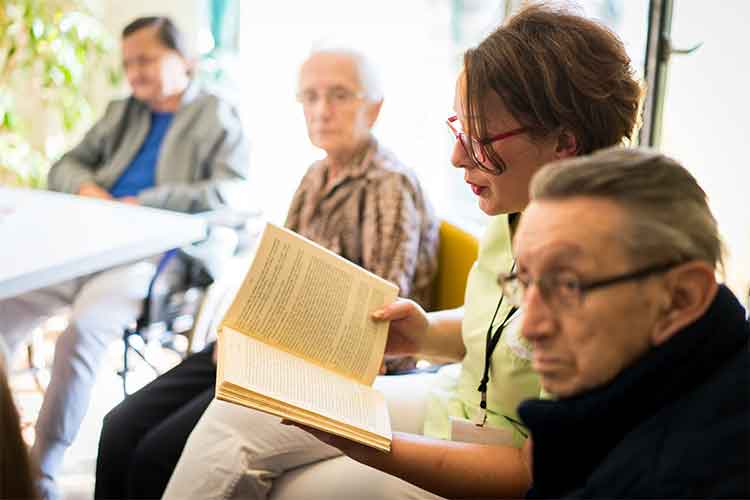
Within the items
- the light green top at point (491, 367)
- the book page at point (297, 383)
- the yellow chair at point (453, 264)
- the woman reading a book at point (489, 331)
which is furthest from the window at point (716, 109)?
the book page at point (297, 383)

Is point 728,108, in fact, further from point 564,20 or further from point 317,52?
point 564,20

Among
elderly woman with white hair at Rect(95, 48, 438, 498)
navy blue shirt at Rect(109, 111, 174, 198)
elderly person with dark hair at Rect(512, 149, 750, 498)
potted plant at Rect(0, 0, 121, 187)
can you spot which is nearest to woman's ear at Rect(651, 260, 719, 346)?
elderly person with dark hair at Rect(512, 149, 750, 498)

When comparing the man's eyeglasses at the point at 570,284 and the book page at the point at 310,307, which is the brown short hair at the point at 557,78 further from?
the man's eyeglasses at the point at 570,284

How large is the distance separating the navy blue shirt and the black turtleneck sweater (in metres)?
2.46

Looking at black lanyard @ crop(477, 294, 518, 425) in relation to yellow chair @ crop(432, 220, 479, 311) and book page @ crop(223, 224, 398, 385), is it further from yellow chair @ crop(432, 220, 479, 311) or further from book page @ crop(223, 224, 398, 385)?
yellow chair @ crop(432, 220, 479, 311)

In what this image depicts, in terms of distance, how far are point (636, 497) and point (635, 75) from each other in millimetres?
802

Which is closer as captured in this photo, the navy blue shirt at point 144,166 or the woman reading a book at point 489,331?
the woman reading a book at point 489,331

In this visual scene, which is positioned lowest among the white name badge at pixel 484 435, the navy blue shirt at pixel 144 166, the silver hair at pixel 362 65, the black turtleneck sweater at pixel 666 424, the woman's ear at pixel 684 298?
the white name badge at pixel 484 435

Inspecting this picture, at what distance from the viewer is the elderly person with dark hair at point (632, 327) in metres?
0.87

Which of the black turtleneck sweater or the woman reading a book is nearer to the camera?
the black turtleneck sweater

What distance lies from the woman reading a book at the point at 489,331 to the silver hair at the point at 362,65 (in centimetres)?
85

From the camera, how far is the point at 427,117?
3.91 metres

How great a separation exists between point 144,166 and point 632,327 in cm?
258

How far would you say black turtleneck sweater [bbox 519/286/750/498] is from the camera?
832 millimetres
